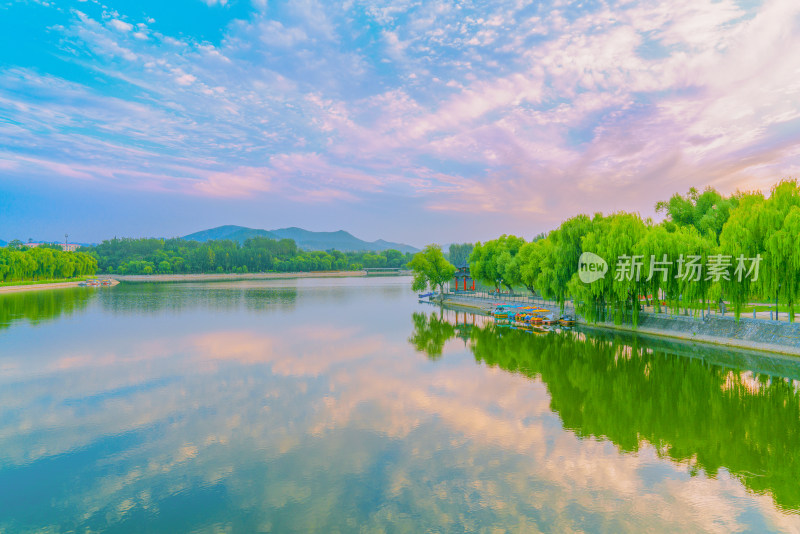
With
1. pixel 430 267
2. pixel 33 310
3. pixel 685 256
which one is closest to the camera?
pixel 685 256

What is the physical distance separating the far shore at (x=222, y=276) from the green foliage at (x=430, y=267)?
263ft

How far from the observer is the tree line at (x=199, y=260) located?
4860 inches

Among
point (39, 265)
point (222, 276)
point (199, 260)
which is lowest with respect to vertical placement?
point (222, 276)

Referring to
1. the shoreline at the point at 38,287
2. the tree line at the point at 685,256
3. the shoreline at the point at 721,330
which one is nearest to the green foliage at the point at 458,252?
the shoreline at the point at 38,287

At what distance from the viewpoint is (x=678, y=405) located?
14.9 meters

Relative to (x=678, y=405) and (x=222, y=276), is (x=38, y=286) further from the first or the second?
(x=678, y=405)

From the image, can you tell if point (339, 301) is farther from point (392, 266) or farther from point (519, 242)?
point (392, 266)

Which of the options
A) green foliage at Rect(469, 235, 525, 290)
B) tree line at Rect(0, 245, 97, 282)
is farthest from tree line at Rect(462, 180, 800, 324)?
tree line at Rect(0, 245, 97, 282)

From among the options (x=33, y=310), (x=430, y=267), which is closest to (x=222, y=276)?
(x=33, y=310)

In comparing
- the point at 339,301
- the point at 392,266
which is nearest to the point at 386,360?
the point at 339,301

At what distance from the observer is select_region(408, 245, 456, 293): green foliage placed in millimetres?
51344

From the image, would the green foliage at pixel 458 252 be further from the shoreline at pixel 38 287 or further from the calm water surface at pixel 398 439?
the calm water surface at pixel 398 439

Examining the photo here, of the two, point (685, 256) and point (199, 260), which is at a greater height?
point (685, 256)

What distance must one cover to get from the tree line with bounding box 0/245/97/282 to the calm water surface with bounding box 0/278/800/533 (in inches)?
2707
